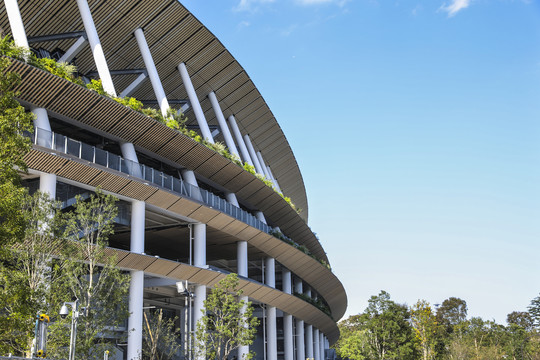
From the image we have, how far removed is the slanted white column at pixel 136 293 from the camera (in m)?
28.0

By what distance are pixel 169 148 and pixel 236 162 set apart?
584cm

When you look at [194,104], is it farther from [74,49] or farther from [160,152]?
[74,49]

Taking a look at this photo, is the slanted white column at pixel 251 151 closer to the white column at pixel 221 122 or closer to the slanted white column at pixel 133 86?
the white column at pixel 221 122

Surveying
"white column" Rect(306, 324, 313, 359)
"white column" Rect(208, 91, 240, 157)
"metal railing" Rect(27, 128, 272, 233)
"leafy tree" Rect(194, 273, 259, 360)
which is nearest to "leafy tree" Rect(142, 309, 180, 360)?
"leafy tree" Rect(194, 273, 259, 360)

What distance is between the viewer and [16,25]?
2645cm

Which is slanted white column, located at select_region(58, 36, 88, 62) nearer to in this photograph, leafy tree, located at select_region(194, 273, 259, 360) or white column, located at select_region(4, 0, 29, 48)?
white column, located at select_region(4, 0, 29, 48)

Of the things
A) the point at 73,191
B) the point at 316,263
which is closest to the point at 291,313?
the point at 316,263

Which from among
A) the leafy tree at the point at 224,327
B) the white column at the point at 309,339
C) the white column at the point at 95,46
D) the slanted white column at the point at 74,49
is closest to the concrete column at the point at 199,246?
the leafy tree at the point at 224,327

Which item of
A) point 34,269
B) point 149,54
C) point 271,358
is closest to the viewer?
point 34,269

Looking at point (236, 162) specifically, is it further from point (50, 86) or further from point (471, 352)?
point (471, 352)

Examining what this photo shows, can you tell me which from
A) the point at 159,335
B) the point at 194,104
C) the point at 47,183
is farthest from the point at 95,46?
the point at 159,335

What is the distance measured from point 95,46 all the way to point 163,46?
734cm

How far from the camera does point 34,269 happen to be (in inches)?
751

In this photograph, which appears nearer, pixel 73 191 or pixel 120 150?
pixel 73 191
